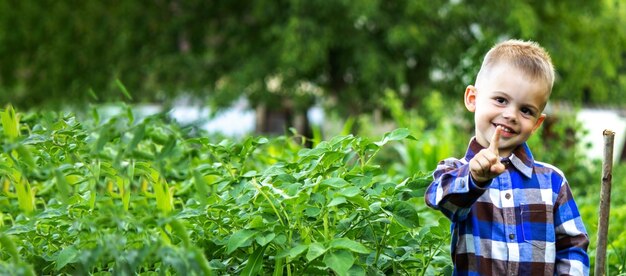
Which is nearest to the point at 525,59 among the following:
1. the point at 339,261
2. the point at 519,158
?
the point at 519,158

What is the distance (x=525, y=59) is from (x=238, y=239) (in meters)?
0.87

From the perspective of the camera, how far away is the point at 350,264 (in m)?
2.55

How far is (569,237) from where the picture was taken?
2805 millimetres

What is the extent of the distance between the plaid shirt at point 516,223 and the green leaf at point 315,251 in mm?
329

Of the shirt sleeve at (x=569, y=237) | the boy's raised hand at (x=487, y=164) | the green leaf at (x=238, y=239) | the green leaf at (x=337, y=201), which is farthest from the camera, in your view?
the shirt sleeve at (x=569, y=237)

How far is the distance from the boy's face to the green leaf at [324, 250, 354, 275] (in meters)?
0.49

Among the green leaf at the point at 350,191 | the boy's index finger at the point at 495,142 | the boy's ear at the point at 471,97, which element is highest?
the boy's ear at the point at 471,97

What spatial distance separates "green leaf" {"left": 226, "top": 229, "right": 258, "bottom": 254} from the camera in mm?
2668

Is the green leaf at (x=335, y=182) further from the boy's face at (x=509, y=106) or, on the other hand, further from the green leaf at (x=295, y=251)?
the boy's face at (x=509, y=106)

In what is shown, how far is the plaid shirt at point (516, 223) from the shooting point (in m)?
2.71

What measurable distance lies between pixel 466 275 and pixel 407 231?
0.26 metres

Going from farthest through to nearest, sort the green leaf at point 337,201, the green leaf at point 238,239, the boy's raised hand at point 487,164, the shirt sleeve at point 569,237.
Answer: the shirt sleeve at point 569,237 < the green leaf at point 238,239 < the green leaf at point 337,201 < the boy's raised hand at point 487,164

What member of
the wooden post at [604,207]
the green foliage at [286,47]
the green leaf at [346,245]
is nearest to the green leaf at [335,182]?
the green leaf at [346,245]

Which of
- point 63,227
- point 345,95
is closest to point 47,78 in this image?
point 345,95
